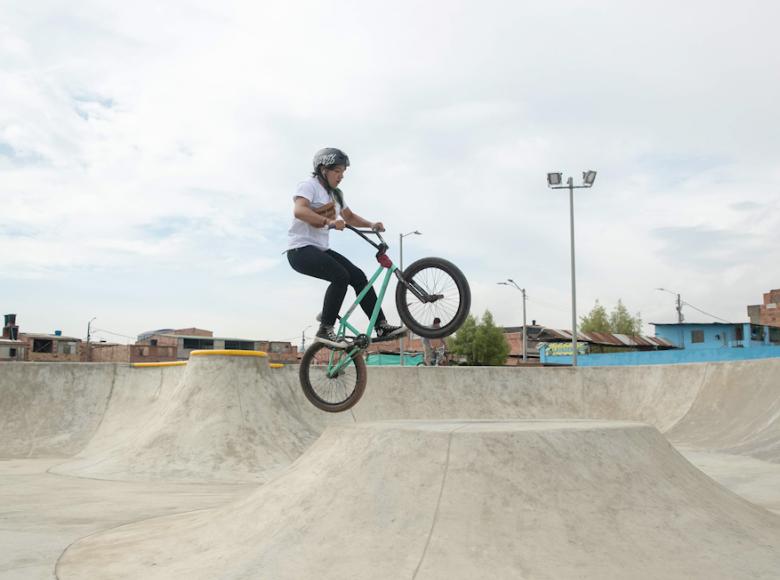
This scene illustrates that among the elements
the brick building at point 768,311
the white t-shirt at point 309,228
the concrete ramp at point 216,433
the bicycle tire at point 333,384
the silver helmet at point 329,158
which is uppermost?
the brick building at point 768,311

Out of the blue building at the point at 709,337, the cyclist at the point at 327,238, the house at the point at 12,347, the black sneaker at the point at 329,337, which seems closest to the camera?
the cyclist at the point at 327,238

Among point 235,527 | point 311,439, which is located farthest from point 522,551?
point 311,439

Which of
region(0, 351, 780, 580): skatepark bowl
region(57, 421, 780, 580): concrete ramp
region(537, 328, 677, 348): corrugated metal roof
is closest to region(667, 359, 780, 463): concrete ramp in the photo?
region(0, 351, 780, 580): skatepark bowl

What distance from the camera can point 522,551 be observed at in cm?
542

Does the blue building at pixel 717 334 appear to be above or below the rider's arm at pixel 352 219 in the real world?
above

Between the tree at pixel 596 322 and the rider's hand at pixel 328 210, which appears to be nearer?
the rider's hand at pixel 328 210

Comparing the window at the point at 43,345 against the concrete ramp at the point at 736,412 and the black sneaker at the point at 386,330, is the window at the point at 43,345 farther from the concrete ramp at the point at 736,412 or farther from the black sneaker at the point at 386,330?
the black sneaker at the point at 386,330

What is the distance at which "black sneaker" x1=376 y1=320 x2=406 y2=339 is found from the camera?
7714 mm

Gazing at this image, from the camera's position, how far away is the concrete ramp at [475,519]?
5.42 meters

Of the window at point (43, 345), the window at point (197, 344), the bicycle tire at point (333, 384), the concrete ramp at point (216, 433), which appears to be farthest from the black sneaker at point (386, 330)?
the window at point (197, 344)

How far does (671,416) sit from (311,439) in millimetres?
10687

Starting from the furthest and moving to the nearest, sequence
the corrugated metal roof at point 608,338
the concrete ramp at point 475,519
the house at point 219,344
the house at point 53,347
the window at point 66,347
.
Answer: the house at point 219,344 < the corrugated metal roof at point 608,338 < the window at point 66,347 < the house at point 53,347 < the concrete ramp at point 475,519

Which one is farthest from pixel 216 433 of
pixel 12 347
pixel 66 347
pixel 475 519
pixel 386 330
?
pixel 66 347

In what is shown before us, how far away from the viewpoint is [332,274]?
300 inches
